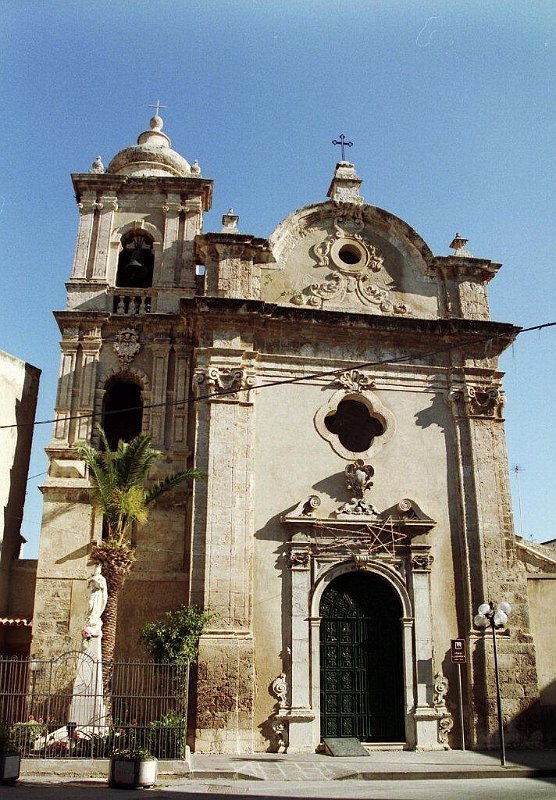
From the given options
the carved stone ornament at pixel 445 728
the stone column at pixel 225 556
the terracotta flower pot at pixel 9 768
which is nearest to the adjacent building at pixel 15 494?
the stone column at pixel 225 556

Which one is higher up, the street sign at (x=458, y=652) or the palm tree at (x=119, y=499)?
the palm tree at (x=119, y=499)

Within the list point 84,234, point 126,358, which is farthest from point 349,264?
point 84,234

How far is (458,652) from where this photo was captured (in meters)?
16.5

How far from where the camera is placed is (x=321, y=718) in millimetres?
16188

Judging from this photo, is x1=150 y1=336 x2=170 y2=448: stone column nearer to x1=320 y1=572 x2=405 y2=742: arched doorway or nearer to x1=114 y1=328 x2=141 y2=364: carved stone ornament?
x1=114 y1=328 x2=141 y2=364: carved stone ornament

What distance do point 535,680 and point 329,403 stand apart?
7.58m

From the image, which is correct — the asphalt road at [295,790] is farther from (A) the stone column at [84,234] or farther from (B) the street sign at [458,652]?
(A) the stone column at [84,234]

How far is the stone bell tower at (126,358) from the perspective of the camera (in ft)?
56.9

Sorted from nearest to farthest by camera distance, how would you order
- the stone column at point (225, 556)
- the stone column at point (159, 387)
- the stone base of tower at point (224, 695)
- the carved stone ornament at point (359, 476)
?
1. the stone base of tower at point (224, 695)
2. the stone column at point (225, 556)
3. the carved stone ornament at point (359, 476)
4. the stone column at point (159, 387)

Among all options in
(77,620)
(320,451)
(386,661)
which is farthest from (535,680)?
(77,620)

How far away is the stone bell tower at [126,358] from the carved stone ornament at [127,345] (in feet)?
0.08

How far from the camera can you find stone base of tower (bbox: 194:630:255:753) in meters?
15.3

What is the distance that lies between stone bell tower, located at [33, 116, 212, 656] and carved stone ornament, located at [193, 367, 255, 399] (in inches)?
51.2

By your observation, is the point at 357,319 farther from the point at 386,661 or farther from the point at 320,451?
the point at 386,661
